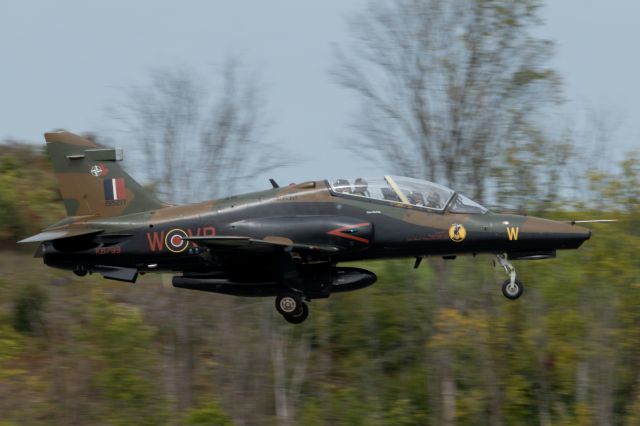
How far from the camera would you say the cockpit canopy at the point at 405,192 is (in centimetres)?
1853

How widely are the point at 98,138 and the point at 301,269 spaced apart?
19192mm

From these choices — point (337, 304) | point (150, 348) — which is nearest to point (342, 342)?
point (337, 304)

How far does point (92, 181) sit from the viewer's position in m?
20.5

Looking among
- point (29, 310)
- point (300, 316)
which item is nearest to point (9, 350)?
point (29, 310)

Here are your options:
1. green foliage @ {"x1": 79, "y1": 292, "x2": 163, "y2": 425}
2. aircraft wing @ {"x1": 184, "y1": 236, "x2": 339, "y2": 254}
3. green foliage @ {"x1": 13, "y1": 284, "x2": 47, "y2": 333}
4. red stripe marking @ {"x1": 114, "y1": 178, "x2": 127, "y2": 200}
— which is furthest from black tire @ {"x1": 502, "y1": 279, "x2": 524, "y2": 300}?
green foliage @ {"x1": 13, "y1": 284, "x2": 47, "y2": 333}

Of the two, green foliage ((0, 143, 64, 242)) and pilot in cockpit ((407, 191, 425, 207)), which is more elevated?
green foliage ((0, 143, 64, 242))

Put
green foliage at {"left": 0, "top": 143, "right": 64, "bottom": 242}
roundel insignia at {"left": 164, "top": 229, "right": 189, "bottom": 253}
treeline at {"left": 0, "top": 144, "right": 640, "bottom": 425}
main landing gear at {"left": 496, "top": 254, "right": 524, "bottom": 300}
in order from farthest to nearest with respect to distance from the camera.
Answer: green foliage at {"left": 0, "top": 143, "right": 64, "bottom": 242}, treeline at {"left": 0, "top": 144, "right": 640, "bottom": 425}, roundel insignia at {"left": 164, "top": 229, "right": 189, "bottom": 253}, main landing gear at {"left": 496, "top": 254, "right": 524, "bottom": 300}

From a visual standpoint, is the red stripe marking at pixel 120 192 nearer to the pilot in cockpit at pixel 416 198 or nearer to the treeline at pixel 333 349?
the pilot in cockpit at pixel 416 198

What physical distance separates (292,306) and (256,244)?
6.52ft

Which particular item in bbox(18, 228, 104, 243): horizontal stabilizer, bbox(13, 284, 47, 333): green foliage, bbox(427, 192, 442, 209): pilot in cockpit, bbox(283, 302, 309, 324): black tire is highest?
bbox(427, 192, 442, 209): pilot in cockpit

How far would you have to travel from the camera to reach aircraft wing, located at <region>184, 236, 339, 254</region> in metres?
17.9

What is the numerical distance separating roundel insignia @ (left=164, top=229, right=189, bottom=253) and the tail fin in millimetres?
1116

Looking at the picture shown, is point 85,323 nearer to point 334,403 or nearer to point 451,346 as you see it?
point 334,403

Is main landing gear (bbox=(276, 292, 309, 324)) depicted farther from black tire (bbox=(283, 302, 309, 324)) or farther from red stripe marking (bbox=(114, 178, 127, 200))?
red stripe marking (bbox=(114, 178, 127, 200))
